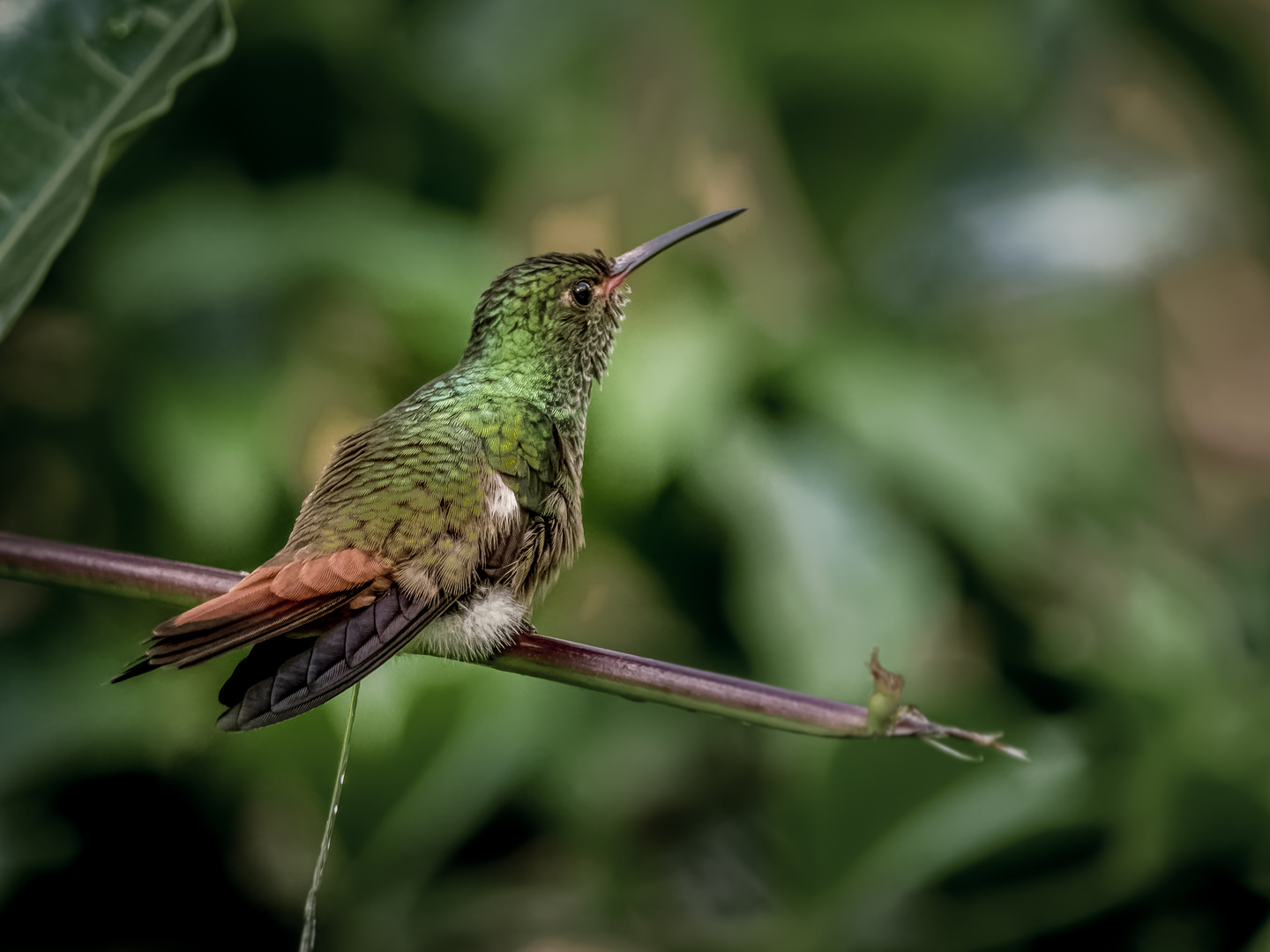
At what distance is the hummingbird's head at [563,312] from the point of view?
4.20 ft

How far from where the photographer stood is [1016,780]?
7.90 ft

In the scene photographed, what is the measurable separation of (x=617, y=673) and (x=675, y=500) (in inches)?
72.7

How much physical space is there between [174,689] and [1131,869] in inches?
76.9

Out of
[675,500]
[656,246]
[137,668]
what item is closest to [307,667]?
[137,668]

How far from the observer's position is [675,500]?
2.67 meters

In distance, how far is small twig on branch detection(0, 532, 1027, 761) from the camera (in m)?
0.81

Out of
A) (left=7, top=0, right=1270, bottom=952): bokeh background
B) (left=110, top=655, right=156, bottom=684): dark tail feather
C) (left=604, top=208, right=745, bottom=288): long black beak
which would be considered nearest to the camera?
(left=110, top=655, right=156, bottom=684): dark tail feather

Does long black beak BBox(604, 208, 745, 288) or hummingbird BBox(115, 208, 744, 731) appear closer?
hummingbird BBox(115, 208, 744, 731)

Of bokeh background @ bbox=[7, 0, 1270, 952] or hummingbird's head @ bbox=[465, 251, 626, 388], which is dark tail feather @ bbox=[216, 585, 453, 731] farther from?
bokeh background @ bbox=[7, 0, 1270, 952]

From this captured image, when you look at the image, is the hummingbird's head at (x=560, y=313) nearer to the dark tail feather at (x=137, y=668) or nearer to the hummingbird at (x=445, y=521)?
the hummingbird at (x=445, y=521)

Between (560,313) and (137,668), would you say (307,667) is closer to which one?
(137,668)

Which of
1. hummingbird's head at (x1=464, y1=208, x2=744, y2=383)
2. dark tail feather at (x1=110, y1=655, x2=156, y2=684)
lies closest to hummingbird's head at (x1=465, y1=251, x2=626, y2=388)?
hummingbird's head at (x1=464, y1=208, x2=744, y2=383)

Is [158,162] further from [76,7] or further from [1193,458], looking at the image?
[1193,458]

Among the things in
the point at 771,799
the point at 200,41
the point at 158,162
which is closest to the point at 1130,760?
the point at 771,799
